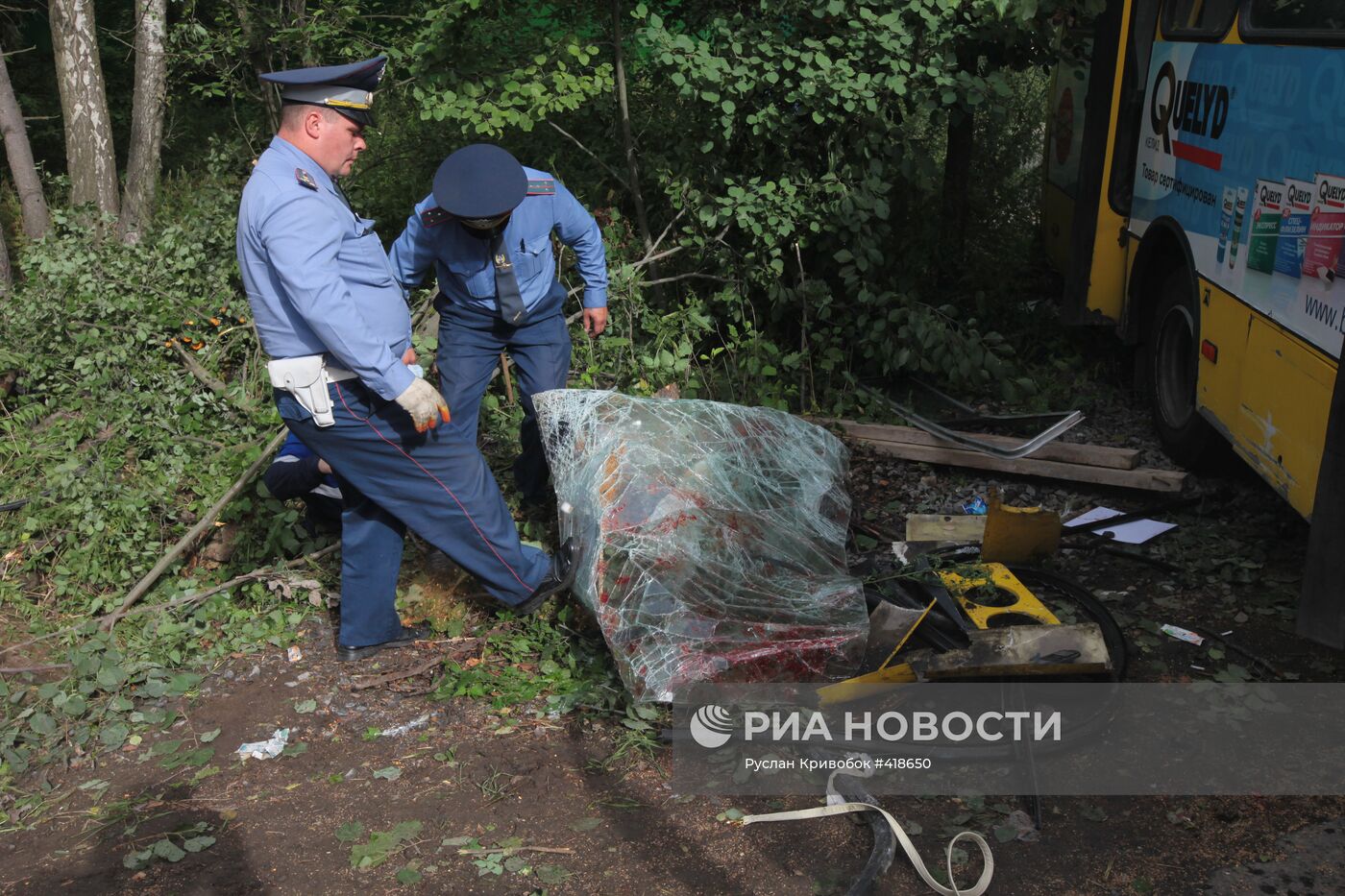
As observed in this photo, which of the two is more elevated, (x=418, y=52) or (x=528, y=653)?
(x=418, y=52)

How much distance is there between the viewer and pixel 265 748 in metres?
3.66

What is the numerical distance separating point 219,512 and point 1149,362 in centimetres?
467

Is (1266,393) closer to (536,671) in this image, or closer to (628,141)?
(536,671)

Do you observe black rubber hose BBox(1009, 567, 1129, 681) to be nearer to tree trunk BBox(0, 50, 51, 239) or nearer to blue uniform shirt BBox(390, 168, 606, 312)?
blue uniform shirt BBox(390, 168, 606, 312)

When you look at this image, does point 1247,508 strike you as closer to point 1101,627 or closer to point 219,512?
point 1101,627

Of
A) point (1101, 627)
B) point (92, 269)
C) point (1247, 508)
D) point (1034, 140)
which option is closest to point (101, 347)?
point (92, 269)

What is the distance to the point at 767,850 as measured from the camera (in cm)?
306

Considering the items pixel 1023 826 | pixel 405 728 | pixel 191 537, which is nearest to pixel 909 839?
pixel 1023 826

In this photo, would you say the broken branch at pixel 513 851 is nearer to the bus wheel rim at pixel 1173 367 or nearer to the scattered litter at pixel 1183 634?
the scattered litter at pixel 1183 634

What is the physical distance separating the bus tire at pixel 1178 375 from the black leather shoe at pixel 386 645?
3581mm

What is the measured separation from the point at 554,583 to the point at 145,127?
5.93 meters

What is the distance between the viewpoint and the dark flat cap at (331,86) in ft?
11.4

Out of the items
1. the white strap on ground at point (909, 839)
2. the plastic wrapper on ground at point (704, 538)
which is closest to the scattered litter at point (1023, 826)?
the white strap on ground at point (909, 839)

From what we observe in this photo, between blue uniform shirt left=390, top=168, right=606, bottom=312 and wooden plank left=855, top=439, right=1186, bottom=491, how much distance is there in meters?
1.98
